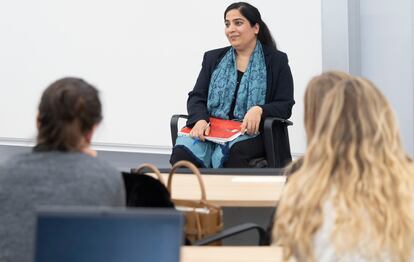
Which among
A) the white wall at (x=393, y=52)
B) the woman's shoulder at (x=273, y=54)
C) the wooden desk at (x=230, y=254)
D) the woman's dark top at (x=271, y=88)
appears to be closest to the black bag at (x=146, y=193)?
the wooden desk at (x=230, y=254)

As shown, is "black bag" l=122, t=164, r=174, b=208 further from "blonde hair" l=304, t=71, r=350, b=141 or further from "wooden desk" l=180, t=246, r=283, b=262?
"blonde hair" l=304, t=71, r=350, b=141

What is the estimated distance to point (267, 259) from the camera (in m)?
2.61

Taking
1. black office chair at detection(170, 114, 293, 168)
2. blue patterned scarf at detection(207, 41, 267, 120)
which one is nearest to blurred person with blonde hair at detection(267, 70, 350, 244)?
black office chair at detection(170, 114, 293, 168)

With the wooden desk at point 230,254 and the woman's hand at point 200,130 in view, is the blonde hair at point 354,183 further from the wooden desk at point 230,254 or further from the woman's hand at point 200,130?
the woman's hand at point 200,130

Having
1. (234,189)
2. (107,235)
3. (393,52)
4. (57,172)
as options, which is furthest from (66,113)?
(393,52)

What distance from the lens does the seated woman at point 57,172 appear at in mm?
2361

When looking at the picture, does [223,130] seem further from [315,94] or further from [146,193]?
[315,94]

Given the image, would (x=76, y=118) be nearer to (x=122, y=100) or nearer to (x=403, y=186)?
(x=403, y=186)

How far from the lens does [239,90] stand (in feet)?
17.6

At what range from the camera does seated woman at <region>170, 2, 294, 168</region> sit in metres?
5.21

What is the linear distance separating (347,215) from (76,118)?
724mm

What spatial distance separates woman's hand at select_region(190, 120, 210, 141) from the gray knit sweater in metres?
2.81

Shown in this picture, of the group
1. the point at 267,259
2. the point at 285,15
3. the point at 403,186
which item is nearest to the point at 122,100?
Result: the point at 285,15

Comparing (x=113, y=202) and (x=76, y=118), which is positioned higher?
(x=76, y=118)
